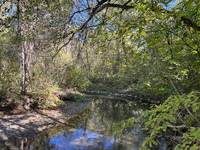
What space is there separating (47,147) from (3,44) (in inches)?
183

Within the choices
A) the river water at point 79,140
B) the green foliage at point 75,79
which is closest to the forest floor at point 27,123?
the river water at point 79,140

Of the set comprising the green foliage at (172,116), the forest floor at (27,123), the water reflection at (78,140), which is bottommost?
the water reflection at (78,140)

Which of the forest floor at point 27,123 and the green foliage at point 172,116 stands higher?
the green foliage at point 172,116

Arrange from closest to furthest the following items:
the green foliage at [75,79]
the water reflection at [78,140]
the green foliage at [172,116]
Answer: the green foliage at [172,116] → the water reflection at [78,140] → the green foliage at [75,79]

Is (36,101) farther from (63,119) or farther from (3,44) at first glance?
(3,44)

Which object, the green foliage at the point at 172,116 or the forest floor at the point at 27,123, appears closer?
the green foliage at the point at 172,116

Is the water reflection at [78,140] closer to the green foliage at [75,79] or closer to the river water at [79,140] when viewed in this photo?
the river water at [79,140]

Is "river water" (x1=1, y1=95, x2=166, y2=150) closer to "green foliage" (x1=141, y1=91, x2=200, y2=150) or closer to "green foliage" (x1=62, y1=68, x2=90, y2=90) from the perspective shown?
"green foliage" (x1=141, y1=91, x2=200, y2=150)

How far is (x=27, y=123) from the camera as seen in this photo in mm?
6367

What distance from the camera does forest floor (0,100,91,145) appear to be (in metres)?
5.23

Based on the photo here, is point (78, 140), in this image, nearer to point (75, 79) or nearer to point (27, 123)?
point (27, 123)

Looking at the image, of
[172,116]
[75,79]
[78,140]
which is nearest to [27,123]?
[78,140]

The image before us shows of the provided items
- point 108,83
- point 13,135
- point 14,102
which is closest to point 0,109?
point 14,102

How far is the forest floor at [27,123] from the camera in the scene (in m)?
5.23
